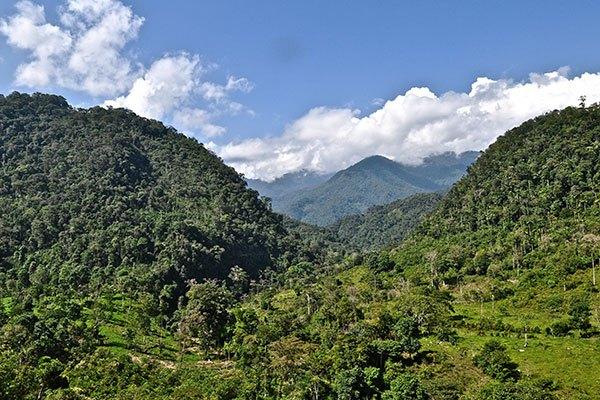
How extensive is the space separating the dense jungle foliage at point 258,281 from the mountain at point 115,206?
481 mm

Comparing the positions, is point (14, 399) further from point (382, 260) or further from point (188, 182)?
point (188, 182)

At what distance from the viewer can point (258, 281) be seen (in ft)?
384

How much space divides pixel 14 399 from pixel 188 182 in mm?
110094

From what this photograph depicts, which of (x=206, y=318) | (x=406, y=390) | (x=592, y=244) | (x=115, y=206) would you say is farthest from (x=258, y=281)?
(x=406, y=390)

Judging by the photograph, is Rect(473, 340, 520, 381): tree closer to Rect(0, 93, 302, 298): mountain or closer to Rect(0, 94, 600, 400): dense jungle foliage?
Rect(0, 94, 600, 400): dense jungle foliage

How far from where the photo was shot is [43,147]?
139 meters

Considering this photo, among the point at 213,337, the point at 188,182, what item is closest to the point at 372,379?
the point at 213,337

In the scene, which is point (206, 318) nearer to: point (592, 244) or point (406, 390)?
point (406, 390)

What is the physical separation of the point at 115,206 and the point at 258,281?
3568cm

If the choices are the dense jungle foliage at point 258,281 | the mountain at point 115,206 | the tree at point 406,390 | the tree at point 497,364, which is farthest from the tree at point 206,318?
the tree at point 497,364

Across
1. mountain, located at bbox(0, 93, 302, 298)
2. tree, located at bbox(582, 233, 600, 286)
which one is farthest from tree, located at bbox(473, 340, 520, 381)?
mountain, located at bbox(0, 93, 302, 298)

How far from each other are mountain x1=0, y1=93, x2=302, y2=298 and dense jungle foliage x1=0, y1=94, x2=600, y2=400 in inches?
18.9

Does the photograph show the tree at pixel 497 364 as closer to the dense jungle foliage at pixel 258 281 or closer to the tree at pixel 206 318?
the dense jungle foliage at pixel 258 281

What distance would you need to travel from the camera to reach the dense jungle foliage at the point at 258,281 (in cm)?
4891
